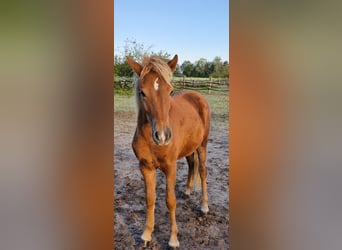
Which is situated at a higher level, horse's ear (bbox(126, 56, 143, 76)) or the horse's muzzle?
horse's ear (bbox(126, 56, 143, 76))

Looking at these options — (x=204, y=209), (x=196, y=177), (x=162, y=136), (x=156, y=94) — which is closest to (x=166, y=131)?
(x=162, y=136)

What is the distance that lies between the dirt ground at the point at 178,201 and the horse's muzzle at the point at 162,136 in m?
0.11

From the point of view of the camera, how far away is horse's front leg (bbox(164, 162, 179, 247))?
3.48 ft

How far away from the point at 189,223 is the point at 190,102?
1.52ft

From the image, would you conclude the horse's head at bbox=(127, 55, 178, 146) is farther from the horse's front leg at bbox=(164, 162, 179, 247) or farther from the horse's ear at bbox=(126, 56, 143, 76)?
the horse's front leg at bbox=(164, 162, 179, 247)

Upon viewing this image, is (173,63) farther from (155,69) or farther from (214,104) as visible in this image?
(214,104)

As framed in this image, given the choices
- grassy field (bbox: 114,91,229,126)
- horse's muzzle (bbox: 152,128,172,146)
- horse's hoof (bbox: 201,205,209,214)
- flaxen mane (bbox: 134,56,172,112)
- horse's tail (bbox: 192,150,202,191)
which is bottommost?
horse's hoof (bbox: 201,205,209,214)

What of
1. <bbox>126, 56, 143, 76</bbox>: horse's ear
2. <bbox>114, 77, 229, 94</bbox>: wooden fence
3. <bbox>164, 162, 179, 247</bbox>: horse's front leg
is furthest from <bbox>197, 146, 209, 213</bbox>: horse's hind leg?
<bbox>126, 56, 143, 76</bbox>: horse's ear

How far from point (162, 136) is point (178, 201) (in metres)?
0.29

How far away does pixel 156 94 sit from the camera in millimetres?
978

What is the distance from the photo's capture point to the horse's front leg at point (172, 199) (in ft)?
3.48

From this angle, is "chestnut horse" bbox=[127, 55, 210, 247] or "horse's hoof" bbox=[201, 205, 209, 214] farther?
"horse's hoof" bbox=[201, 205, 209, 214]
